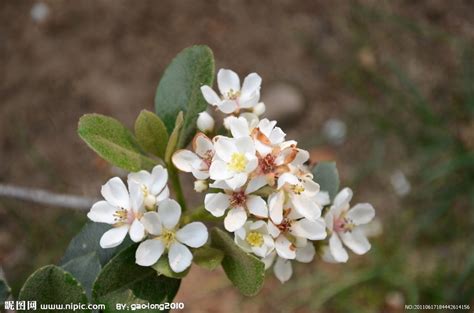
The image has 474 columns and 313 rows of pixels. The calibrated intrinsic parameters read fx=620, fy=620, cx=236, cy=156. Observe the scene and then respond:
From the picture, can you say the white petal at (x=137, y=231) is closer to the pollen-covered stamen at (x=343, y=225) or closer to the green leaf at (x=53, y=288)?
the green leaf at (x=53, y=288)

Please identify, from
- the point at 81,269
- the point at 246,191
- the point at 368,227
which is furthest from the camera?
the point at 368,227

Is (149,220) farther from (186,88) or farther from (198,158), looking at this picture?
(186,88)

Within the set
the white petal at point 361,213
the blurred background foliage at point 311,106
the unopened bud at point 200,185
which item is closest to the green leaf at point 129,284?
the unopened bud at point 200,185

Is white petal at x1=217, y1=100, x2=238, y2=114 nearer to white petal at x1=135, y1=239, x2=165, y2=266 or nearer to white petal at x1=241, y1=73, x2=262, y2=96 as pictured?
white petal at x1=241, y1=73, x2=262, y2=96

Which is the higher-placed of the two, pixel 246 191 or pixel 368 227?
pixel 246 191

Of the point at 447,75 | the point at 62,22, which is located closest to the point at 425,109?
the point at 447,75

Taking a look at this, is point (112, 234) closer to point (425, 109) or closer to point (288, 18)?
point (425, 109)
